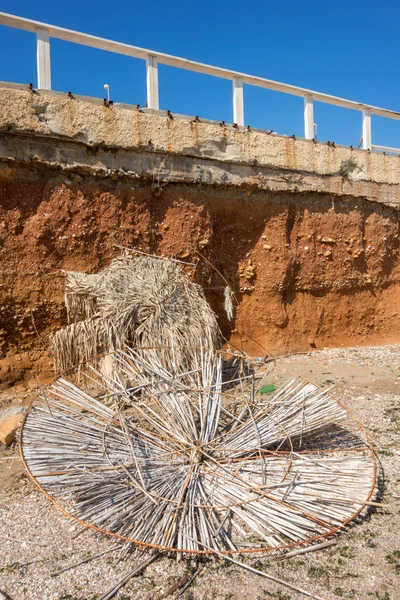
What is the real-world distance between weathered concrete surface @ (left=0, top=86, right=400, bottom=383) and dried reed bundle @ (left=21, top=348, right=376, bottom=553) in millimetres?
1548

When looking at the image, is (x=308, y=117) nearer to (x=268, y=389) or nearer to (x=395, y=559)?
(x=268, y=389)

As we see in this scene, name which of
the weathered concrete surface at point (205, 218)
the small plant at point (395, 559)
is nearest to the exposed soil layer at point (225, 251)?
the weathered concrete surface at point (205, 218)

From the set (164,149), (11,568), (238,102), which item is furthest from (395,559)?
(238,102)

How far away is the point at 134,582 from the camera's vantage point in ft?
6.78

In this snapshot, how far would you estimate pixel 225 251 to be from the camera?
566 centimetres

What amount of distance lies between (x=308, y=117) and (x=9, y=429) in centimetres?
486

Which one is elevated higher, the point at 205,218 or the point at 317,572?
the point at 205,218

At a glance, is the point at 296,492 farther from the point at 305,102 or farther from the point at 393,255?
the point at 393,255

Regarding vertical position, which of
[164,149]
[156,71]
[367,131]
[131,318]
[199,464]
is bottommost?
[199,464]

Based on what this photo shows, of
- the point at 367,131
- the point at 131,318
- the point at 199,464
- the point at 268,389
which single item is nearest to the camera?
the point at 199,464

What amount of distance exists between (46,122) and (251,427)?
10.4 ft

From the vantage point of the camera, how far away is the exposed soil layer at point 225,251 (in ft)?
14.3

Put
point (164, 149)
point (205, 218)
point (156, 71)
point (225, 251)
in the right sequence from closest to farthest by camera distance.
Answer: point (156, 71) < point (164, 149) < point (205, 218) < point (225, 251)

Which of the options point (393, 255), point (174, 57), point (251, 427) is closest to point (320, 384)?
point (251, 427)
